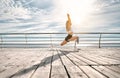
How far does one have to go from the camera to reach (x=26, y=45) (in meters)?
8.80

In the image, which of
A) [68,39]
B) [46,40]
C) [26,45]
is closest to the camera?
[68,39]

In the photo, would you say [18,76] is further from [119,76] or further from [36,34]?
[36,34]

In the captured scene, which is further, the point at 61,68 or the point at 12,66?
the point at 12,66

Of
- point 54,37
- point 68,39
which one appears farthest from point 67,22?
point 54,37

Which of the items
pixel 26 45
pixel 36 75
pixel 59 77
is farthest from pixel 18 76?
pixel 26 45

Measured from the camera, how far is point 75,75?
2240mm

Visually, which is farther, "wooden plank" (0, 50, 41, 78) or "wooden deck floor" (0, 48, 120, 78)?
"wooden plank" (0, 50, 41, 78)

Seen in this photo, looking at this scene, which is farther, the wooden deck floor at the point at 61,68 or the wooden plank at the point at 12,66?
the wooden plank at the point at 12,66

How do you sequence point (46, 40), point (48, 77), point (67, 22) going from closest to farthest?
1. point (48, 77)
2. point (67, 22)
3. point (46, 40)

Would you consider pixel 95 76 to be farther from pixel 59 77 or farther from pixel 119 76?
pixel 59 77

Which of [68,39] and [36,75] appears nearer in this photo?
[36,75]

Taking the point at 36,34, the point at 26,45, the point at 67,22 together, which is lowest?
the point at 26,45

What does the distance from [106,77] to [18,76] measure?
50.8 inches

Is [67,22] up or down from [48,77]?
up
